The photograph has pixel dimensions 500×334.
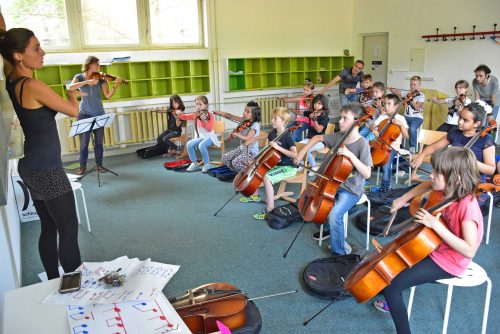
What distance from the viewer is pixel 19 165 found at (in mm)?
2203

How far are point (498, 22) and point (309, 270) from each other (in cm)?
620

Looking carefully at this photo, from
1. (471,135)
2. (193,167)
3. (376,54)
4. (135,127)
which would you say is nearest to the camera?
(471,135)

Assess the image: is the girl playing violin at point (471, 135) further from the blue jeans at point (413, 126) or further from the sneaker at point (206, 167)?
the sneaker at point (206, 167)

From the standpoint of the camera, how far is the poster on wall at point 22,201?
158 inches

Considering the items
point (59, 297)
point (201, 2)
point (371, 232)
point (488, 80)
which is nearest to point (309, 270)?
point (371, 232)

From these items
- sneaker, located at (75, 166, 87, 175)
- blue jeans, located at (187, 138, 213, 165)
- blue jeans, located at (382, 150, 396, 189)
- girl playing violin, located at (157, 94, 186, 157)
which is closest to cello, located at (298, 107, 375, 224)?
blue jeans, located at (382, 150, 396, 189)

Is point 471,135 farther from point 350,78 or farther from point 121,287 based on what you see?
point 350,78

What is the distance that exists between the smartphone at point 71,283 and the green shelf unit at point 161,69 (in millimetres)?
6170

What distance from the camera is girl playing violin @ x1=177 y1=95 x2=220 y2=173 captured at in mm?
Answer: 5902

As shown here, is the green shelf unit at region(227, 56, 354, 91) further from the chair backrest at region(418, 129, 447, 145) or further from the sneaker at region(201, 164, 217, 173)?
the chair backrest at region(418, 129, 447, 145)

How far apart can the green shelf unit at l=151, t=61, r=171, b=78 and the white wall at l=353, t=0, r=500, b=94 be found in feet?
14.8

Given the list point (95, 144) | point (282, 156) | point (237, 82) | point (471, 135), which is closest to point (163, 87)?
point (237, 82)

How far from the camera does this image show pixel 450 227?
2068 mm

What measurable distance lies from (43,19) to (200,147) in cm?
317
